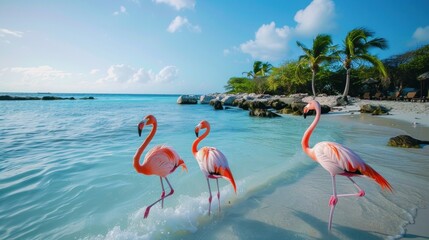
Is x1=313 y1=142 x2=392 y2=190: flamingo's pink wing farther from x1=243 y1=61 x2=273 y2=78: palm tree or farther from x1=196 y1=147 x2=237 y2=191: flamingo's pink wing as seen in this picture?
x1=243 y1=61 x2=273 y2=78: palm tree

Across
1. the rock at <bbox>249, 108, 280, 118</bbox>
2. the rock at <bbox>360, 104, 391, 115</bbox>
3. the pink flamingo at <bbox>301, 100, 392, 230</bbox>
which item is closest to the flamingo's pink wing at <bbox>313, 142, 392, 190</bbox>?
the pink flamingo at <bbox>301, 100, 392, 230</bbox>

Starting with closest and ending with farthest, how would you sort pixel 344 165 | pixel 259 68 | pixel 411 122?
1. pixel 344 165
2. pixel 411 122
3. pixel 259 68

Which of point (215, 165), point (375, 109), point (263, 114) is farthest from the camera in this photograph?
point (263, 114)

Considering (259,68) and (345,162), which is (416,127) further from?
(259,68)

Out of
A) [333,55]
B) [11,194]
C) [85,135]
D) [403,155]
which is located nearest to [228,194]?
[11,194]

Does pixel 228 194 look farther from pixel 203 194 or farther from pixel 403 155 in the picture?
pixel 403 155

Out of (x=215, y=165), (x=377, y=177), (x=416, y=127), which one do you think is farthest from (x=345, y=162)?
(x=416, y=127)

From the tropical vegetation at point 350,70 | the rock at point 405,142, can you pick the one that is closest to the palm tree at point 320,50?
the tropical vegetation at point 350,70

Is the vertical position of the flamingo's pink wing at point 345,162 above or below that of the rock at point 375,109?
above

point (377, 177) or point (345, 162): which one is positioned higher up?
point (345, 162)

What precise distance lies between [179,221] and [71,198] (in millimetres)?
2461

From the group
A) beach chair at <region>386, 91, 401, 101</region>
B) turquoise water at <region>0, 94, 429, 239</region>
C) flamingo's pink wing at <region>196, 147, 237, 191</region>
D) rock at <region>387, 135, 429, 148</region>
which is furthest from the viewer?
beach chair at <region>386, 91, 401, 101</region>

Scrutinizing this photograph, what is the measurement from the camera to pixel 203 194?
4.32 metres

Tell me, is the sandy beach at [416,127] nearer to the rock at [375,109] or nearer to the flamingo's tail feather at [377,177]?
the rock at [375,109]
